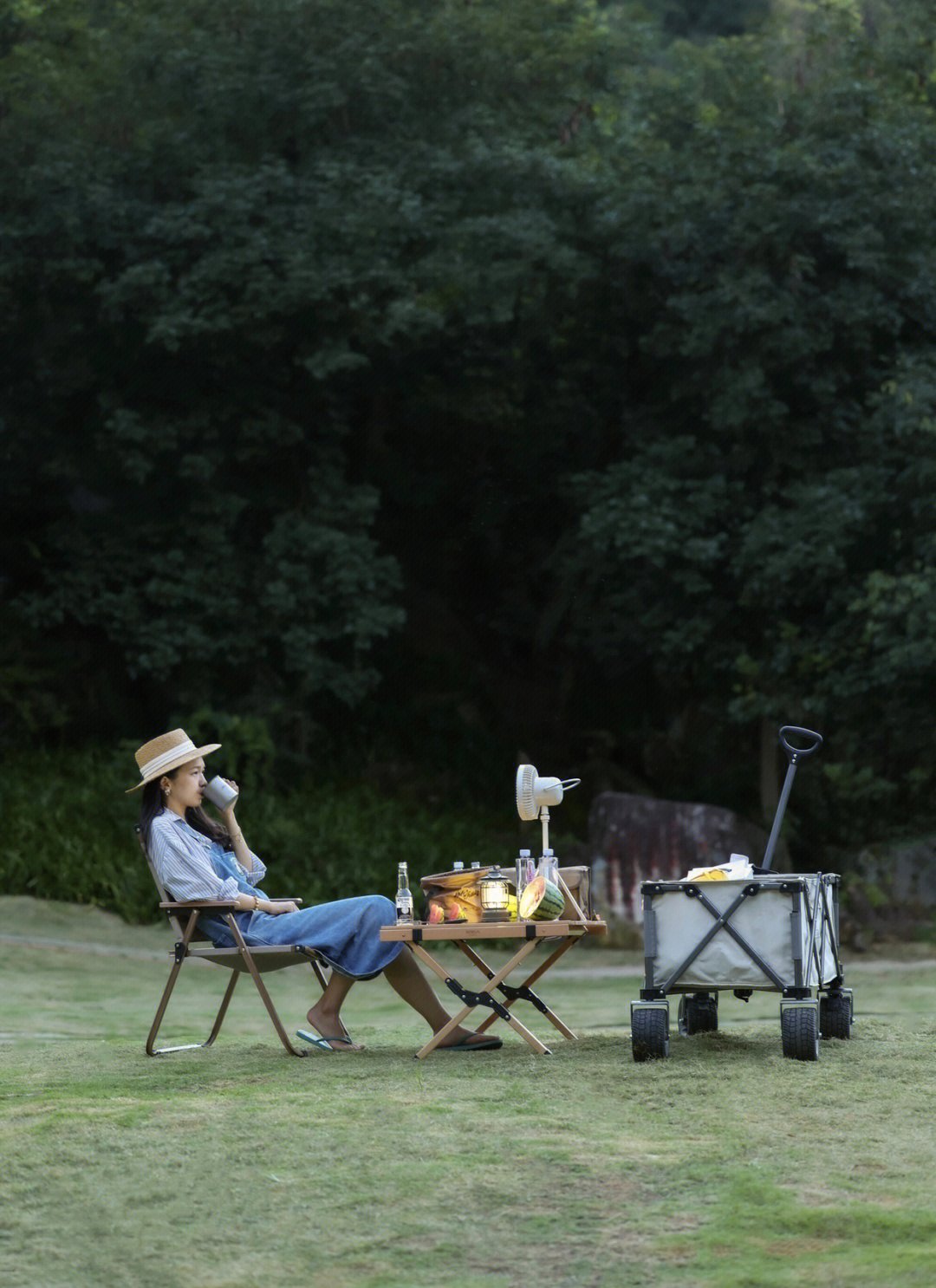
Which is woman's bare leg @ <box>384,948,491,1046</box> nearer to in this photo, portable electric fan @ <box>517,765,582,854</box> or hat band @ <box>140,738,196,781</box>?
portable electric fan @ <box>517,765,582,854</box>

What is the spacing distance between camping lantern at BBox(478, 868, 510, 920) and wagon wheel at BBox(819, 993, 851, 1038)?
4.29 feet

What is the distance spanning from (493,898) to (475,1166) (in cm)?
196

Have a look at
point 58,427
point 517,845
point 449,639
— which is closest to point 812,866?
point 517,845

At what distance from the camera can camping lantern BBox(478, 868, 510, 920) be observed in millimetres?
5641

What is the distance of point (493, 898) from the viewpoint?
5.68 metres

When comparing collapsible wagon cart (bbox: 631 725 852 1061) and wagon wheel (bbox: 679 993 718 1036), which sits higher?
collapsible wagon cart (bbox: 631 725 852 1061)

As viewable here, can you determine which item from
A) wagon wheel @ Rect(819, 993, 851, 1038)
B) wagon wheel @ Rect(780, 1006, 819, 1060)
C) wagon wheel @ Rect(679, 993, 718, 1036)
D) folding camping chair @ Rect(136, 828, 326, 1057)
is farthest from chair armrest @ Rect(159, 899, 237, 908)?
wagon wheel @ Rect(819, 993, 851, 1038)

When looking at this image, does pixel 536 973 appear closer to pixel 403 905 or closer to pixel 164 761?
pixel 403 905

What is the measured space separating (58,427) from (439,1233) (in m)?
14.0

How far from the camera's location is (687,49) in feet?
53.8

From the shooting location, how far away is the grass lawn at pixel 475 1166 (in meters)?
3.07

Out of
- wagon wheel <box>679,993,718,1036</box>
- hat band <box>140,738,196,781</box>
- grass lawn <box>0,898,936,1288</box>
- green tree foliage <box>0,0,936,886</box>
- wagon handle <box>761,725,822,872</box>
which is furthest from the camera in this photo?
green tree foliage <box>0,0,936,886</box>

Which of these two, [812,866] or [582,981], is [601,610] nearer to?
[812,866]

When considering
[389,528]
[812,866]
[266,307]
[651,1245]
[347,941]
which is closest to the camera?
[651,1245]
